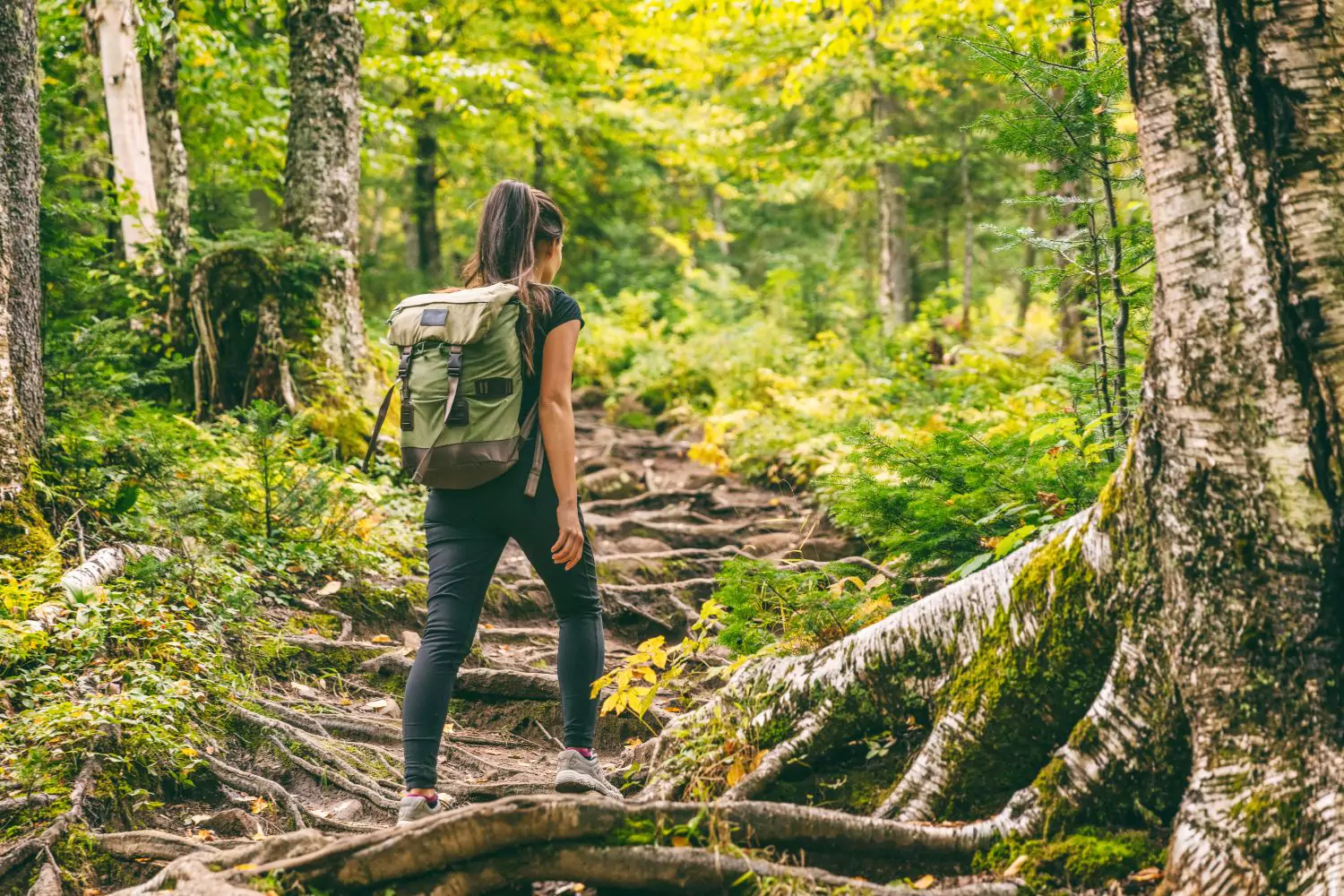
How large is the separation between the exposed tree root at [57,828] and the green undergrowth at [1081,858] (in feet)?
9.77

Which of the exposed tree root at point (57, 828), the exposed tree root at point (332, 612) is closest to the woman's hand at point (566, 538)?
the exposed tree root at point (57, 828)

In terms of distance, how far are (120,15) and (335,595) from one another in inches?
317

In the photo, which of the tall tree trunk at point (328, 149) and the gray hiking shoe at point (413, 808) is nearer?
the gray hiking shoe at point (413, 808)

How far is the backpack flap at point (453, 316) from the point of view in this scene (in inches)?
138

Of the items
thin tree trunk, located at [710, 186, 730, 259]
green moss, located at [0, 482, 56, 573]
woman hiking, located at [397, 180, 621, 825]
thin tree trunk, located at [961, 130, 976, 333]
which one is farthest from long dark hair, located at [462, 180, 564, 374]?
thin tree trunk, located at [710, 186, 730, 259]

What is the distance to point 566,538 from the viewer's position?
369cm

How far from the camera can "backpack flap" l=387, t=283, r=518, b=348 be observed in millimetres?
3516

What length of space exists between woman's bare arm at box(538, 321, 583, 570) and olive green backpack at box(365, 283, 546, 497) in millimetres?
96

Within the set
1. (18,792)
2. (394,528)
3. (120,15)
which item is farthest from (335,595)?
(120,15)

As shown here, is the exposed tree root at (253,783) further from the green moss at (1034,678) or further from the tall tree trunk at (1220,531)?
the green moss at (1034,678)

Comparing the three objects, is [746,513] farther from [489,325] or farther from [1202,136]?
[1202,136]

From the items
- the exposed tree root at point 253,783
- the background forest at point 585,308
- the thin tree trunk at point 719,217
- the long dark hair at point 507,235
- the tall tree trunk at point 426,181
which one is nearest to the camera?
the long dark hair at point 507,235

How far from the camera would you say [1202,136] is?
2.75 m

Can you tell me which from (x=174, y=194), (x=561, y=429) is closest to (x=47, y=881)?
(x=561, y=429)
